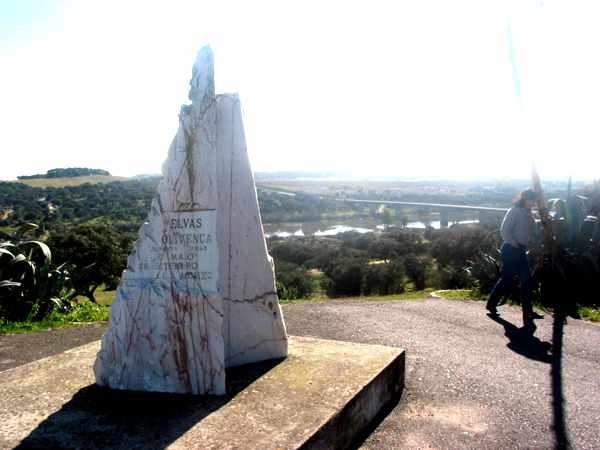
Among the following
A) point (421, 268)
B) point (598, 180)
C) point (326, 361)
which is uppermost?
point (598, 180)

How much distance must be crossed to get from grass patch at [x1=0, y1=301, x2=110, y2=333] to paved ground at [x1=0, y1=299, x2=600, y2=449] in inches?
15.8

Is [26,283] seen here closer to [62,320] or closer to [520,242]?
[62,320]

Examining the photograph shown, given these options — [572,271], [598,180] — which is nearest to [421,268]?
[598,180]

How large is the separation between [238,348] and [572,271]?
617 cm

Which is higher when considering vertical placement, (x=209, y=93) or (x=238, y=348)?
(x=209, y=93)

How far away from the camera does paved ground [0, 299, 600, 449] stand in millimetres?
4156

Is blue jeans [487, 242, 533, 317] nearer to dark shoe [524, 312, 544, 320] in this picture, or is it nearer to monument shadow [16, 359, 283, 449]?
dark shoe [524, 312, 544, 320]

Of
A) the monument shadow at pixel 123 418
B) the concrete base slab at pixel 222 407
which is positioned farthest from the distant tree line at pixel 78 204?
the monument shadow at pixel 123 418

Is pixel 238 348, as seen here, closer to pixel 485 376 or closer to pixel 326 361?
pixel 326 361

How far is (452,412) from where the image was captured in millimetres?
4492

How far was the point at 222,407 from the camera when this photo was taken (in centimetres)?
395

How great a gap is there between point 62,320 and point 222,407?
5.22m

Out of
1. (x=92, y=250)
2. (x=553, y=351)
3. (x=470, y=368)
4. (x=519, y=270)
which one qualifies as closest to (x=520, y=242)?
(x=519, y=270)

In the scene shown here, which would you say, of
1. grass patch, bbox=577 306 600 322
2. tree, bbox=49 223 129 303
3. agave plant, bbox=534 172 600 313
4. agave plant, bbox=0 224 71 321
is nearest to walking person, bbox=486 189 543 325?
grass patch, bbox=577 306 600 322
